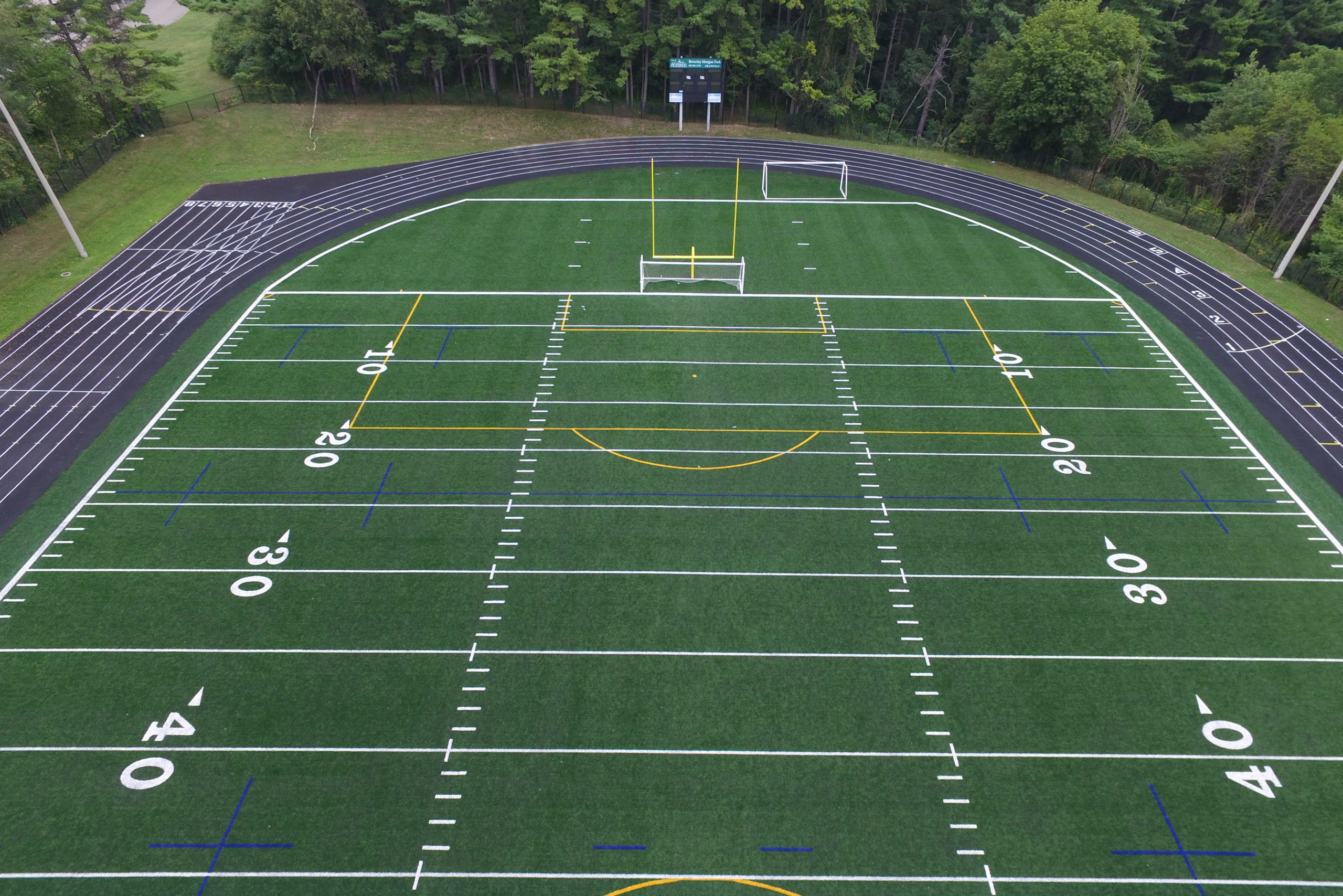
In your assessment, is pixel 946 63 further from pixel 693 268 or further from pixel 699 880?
pixel 699 880

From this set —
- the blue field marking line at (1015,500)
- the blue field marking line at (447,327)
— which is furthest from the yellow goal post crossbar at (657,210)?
the blue field marking line at (1015,500)

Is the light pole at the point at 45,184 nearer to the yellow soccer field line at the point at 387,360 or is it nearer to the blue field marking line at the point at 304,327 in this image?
the blue field marking line at the point at 304,327

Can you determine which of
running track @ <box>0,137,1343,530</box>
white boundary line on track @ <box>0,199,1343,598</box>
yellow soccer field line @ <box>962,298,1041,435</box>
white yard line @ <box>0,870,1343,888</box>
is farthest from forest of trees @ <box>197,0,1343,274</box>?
white yard line @ <box>0,870,1343,888</box>

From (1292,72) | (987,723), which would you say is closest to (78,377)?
(987,723)

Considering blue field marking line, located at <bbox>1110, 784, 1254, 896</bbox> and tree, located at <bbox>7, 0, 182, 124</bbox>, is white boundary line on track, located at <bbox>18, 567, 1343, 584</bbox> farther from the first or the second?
tree, located at <bbox>7, 0, 182, 124</bbox>

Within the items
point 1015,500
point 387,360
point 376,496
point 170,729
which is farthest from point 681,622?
point 387,360

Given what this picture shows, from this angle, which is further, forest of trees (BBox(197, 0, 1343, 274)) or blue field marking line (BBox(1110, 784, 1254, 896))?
forest of trees (BBox(197, 0, 1343, 274))
